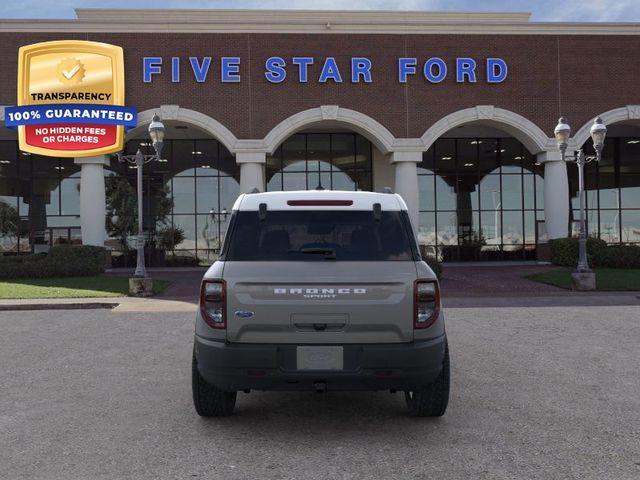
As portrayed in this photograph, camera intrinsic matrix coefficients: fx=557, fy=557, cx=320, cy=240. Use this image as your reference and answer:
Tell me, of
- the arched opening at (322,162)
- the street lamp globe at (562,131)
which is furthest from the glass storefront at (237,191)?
the street lamp globe at (562,131)

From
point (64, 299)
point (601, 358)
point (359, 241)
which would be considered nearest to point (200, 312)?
point (359, 241)

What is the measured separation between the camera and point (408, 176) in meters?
24.1

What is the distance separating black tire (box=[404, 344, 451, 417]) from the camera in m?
4.75

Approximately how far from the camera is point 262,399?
5652 millimetres

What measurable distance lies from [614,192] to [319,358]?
1299 inches

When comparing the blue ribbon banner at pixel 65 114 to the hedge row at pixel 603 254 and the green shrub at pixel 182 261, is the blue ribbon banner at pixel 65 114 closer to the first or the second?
the green shrub at pixel 182 261

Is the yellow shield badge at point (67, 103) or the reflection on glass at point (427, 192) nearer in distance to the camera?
the yellow shield badge at point (67, 103)

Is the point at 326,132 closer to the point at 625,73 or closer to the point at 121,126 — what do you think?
the point at 121,126

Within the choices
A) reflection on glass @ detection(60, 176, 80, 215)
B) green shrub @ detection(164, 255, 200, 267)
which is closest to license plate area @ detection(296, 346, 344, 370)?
green shrub @ detection(164, 255, 200, 267)

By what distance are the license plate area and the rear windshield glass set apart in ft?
2.30

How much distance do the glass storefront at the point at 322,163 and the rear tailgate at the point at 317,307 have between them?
25.3 metres

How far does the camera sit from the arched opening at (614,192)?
3189 cm

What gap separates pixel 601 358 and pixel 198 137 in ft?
81.8

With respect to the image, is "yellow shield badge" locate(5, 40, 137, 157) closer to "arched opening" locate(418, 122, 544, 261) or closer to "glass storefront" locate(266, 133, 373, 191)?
"glass storefront" locate(266, 133, 373, 191)
